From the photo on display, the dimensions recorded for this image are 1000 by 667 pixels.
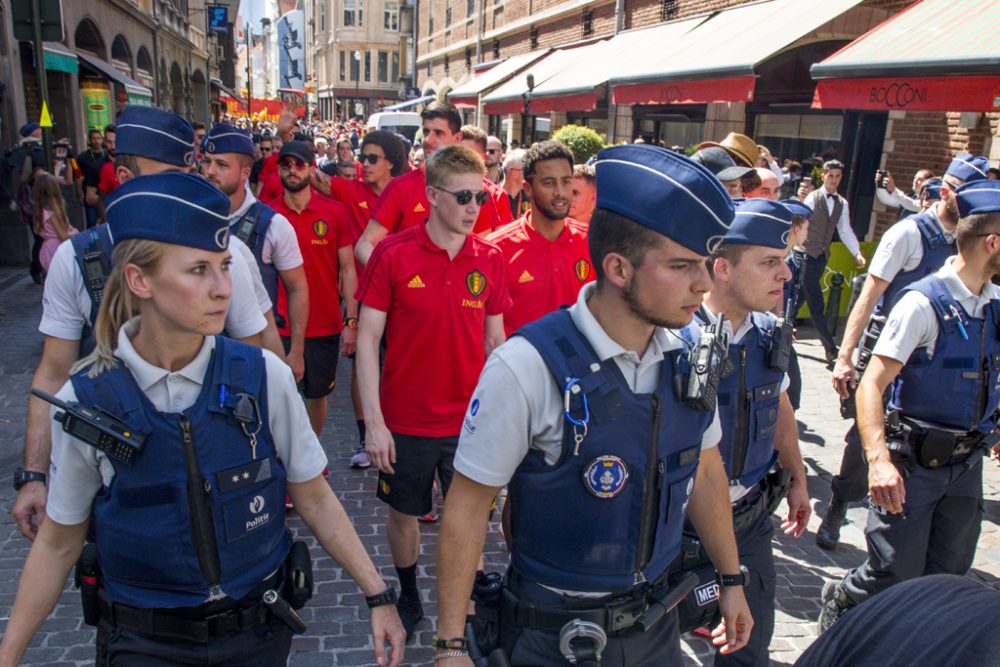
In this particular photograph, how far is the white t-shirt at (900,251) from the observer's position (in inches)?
196

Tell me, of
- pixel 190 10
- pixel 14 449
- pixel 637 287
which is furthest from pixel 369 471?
pixel 190 10

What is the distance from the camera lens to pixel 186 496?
202cm

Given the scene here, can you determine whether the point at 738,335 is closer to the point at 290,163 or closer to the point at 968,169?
the point at 968,169

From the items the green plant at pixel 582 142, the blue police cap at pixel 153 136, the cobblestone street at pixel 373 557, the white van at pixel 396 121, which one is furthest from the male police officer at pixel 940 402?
the white van at pixel 396 121

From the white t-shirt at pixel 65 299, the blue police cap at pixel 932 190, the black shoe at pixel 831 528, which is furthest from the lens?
the blue police cap at pixel 932 190

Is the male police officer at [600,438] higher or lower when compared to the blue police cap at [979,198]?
lower

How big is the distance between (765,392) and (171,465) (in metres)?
2.18

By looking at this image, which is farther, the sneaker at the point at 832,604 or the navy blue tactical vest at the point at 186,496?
the sneaker at the point at 832,604

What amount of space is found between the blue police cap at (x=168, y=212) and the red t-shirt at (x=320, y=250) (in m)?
3.26

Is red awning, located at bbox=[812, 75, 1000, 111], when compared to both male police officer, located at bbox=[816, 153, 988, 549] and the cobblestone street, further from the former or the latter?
the cobblestone street

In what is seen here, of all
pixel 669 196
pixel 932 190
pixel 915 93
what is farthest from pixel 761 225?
pixel 915 93

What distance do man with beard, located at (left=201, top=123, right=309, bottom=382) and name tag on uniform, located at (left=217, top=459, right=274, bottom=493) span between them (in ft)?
7.67

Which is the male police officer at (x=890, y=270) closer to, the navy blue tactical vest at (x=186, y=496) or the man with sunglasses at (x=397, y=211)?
the man with sunglasses at (x=397, y=211)

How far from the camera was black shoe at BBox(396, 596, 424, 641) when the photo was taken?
3877 mm
